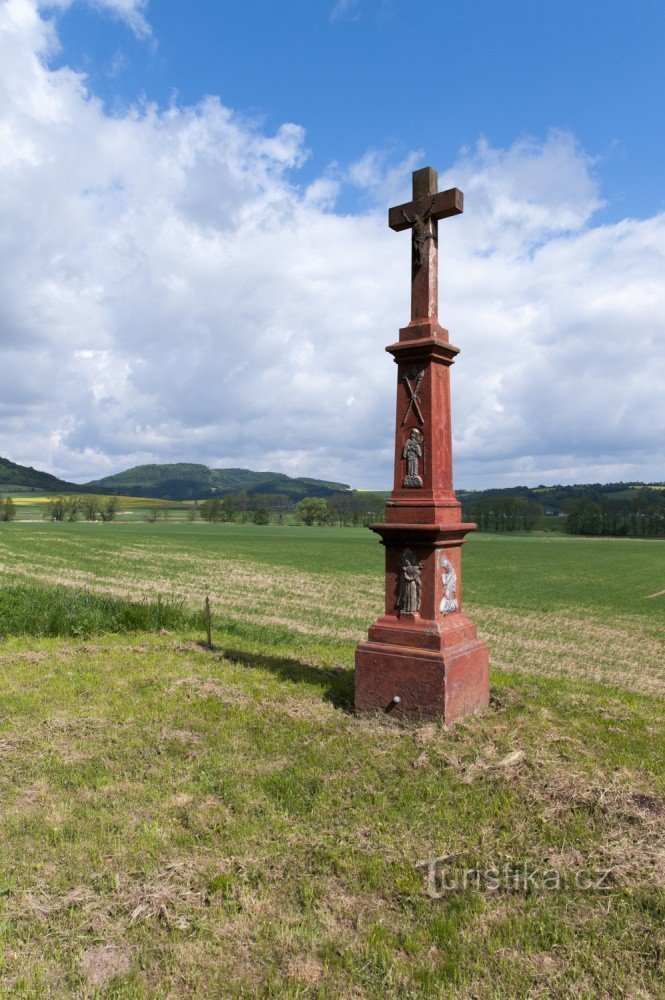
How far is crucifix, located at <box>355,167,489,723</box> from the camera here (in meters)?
6.83

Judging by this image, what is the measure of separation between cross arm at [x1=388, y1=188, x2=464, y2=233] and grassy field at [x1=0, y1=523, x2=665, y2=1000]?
5849 millimetres

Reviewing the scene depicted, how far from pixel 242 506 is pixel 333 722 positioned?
100155 millimetres

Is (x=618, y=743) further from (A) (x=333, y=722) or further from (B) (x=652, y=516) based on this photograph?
(B) (x=652, y=516)

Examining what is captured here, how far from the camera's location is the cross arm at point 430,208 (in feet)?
24.0

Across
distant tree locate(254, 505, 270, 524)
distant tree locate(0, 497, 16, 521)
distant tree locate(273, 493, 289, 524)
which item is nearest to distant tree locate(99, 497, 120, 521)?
distant tree locate(0, 497, 16, 521)

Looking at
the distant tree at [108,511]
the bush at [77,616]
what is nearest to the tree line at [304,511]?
the distant tree at [108,511]

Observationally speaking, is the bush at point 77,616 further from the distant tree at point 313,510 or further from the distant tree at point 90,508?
the distant tree at point 313,510

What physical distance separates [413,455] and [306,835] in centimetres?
417

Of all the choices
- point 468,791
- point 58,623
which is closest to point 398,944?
point 468,791

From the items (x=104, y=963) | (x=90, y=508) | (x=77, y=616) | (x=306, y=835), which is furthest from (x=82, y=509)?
(x=104, y=963)

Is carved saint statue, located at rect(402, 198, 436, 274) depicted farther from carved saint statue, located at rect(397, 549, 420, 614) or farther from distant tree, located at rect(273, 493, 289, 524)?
distant tree, located at rect(273, 493, 289, 524)

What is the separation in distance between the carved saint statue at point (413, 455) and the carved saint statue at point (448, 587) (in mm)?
910

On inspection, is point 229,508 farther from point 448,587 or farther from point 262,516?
point 448,587

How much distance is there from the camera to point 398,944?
346 cm
